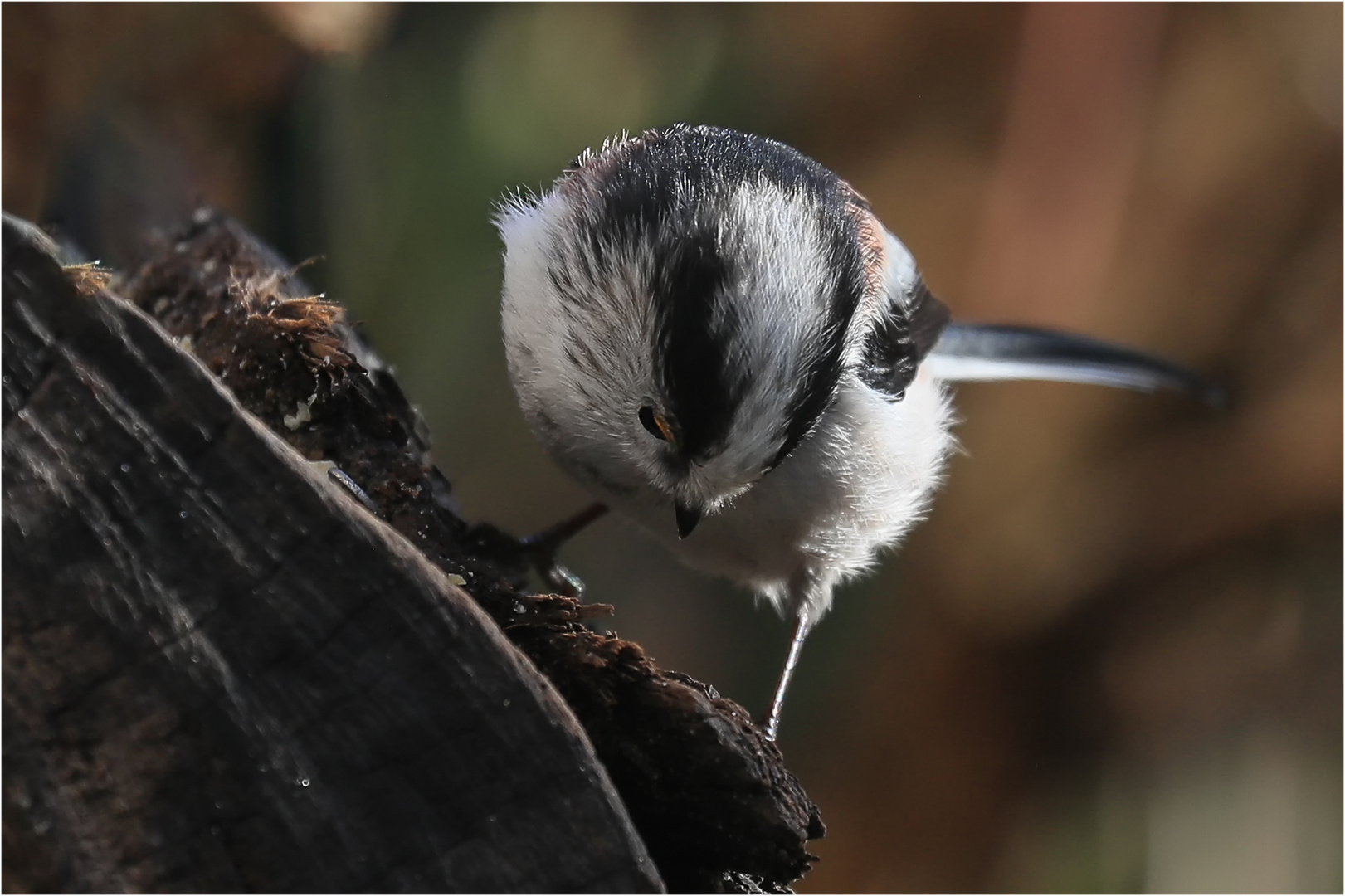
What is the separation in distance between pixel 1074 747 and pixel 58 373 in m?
4.11

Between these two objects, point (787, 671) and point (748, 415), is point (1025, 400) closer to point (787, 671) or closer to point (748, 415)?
point (787, 671)

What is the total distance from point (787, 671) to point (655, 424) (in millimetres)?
884

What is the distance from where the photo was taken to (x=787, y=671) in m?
2.39

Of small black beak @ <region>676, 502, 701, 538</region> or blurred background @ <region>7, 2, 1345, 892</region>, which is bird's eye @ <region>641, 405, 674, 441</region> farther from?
blurred background @ <region>7, 2, 1345, 892</region>

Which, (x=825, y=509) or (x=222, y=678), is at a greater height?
(x=825, y=509)

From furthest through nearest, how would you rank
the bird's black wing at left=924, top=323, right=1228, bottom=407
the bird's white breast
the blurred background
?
the blurred background < the bird's black wing at left=924, top=323, right=1228, bottom=407 < the bird's white breast

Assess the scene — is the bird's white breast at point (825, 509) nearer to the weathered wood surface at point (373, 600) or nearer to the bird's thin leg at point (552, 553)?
the bird's thin leg at point (552, 553)

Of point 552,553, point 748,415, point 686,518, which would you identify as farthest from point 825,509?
point 552,553

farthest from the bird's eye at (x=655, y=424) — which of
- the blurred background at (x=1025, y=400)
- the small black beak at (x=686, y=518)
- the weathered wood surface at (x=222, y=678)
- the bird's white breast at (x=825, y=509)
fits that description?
the blurred background at (x=1025, y=400)

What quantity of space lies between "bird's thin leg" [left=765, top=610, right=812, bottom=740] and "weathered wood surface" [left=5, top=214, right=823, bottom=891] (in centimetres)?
88

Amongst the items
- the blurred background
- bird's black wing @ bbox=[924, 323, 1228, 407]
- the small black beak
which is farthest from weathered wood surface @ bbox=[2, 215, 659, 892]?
the blurred background

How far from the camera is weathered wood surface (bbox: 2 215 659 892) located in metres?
1.00

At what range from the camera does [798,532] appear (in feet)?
7.07

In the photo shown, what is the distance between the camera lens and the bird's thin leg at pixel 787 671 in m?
2.32
